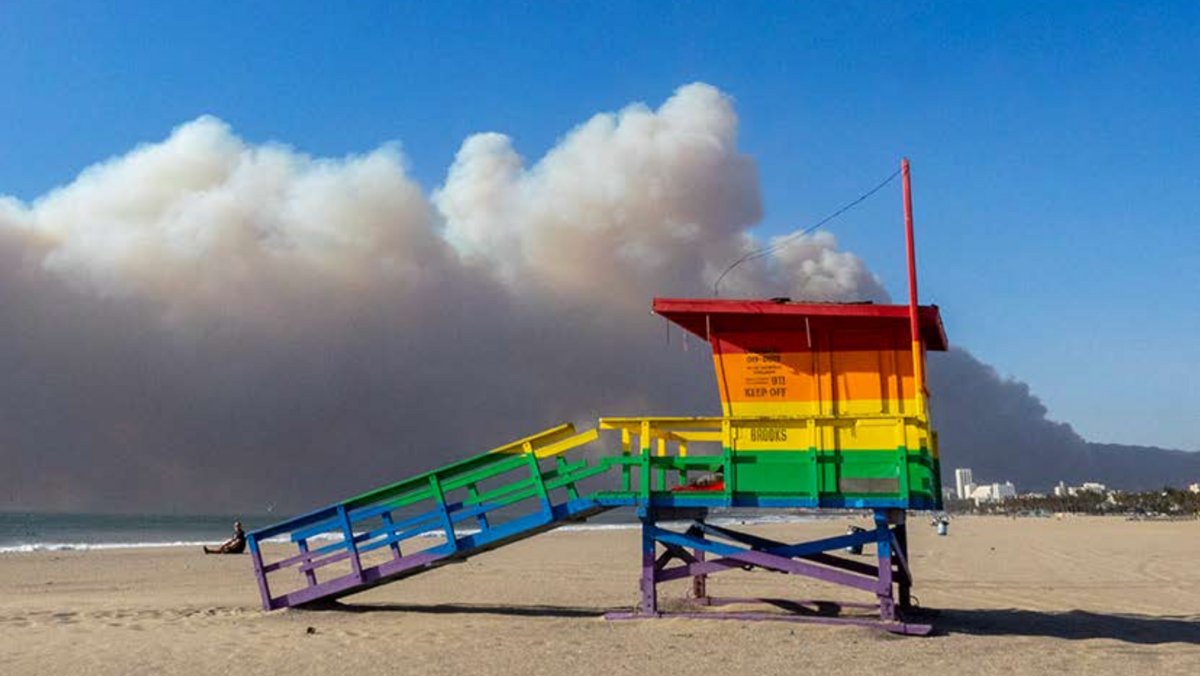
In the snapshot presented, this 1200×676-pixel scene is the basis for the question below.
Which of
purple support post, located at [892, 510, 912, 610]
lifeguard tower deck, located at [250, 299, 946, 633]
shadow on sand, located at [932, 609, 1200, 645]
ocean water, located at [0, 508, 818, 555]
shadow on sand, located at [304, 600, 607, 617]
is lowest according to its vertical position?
ocean water, located at [0, 508, 818, 555]

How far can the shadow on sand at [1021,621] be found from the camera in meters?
12.0

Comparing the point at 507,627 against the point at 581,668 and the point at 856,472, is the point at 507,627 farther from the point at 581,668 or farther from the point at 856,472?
the point at 856,472

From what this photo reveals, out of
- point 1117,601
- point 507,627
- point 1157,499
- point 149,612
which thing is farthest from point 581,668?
point 1157,499

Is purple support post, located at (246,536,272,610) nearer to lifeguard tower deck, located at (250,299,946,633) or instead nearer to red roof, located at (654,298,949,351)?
lifeguard tower deck, located at (250,299,946,633)

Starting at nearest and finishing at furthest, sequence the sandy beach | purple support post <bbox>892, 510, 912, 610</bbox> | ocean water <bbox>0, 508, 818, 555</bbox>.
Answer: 1. the sandy beach
2. purple support post <bbox>892, 510, 912, 610</bbox>
3. ocean water <bbox>0, 508, 818, 555</bbox>

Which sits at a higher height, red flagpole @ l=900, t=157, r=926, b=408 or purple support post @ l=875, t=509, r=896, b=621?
red flagpole @ l=900, t=157, r=926, b=408

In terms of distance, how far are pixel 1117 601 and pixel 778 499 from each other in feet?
29.4

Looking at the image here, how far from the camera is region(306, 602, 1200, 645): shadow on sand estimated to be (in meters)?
12.0

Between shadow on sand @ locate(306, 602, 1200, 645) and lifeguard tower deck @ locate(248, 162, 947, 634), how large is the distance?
894 mm

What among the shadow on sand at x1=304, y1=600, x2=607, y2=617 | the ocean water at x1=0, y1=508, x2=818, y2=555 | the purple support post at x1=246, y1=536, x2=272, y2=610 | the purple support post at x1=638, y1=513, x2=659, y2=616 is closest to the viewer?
the purple support post at x1=638, y1=513, x2=659, y2=616

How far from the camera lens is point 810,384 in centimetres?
1243

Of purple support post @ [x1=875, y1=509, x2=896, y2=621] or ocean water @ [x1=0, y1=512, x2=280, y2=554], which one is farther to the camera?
ocean water @ [x1=0, y1=512, x2=280, y2=554]

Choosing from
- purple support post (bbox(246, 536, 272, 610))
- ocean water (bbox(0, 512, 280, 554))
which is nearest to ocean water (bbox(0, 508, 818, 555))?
ocean water (bbox(0, 512, 280, 554))

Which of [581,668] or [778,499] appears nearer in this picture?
[581,668]
